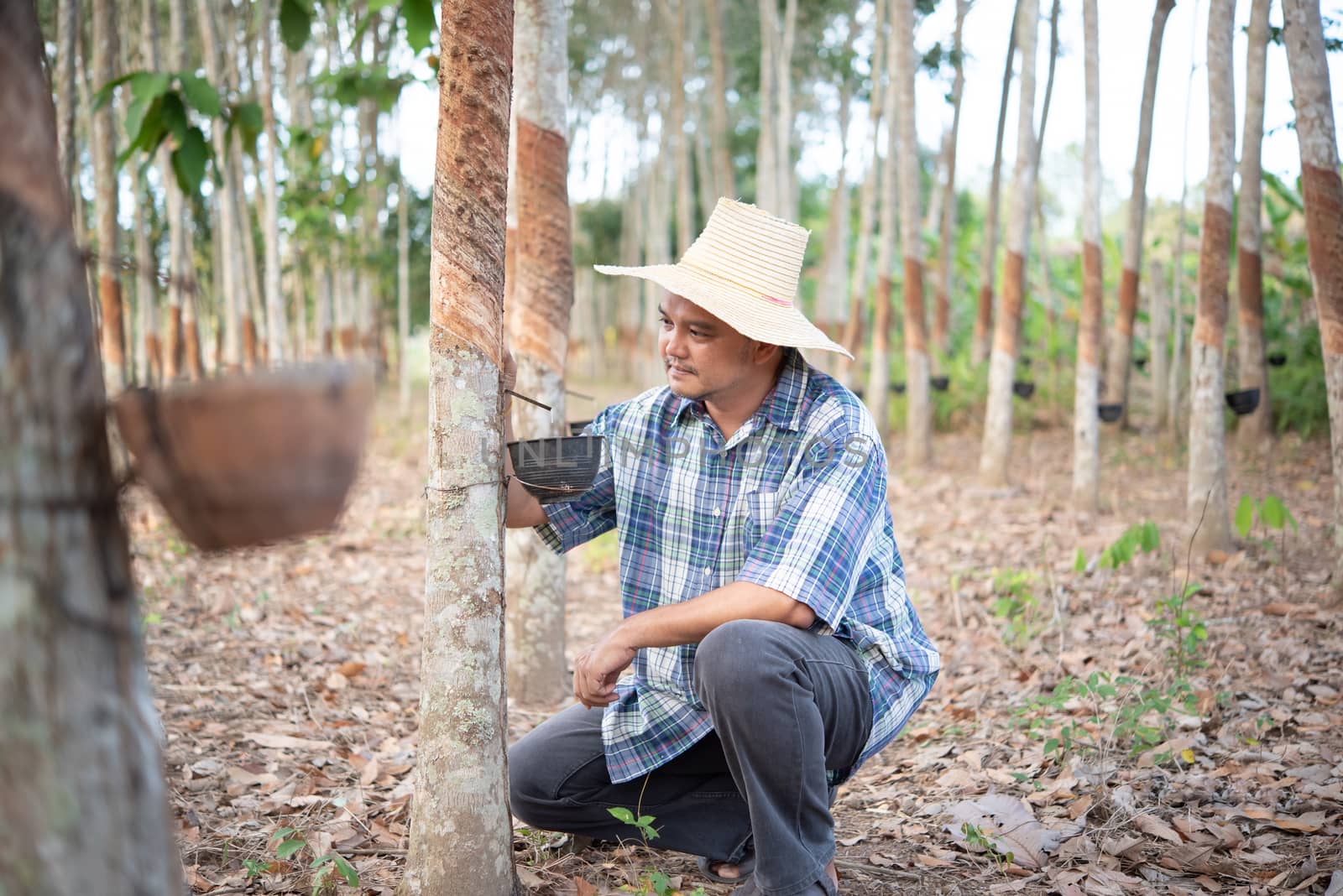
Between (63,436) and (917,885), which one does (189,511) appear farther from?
(917,885)

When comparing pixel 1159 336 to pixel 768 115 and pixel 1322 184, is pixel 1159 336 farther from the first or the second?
pixel 1322 184

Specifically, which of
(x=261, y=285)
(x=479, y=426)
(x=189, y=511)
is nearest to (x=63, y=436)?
(x=189, y=511)

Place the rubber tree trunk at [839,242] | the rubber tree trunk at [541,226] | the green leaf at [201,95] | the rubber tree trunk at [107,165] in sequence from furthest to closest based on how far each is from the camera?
the rubber tree trunk at [839,242] < the rubber tree trunk at [107,165] < the rubber tree trunk at [541,226] < the green leaf at [201,95]

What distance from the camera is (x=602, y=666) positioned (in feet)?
7.80

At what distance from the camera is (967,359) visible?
44.3ft

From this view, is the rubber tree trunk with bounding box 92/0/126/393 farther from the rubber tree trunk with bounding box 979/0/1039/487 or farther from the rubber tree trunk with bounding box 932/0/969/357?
the rubber tree trunk with bounding box 932/0/969/357

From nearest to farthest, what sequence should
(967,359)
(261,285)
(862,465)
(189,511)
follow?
(189,511) < (862,465) < (967,359) < (261,285)

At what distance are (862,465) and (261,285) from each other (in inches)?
667

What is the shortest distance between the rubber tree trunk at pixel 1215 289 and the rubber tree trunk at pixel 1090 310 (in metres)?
1.55

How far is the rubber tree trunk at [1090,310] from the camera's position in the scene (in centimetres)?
734

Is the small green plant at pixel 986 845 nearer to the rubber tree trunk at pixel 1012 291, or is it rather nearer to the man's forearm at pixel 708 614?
the man's forearm at pixel 708 614

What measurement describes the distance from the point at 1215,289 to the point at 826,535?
13.8ft

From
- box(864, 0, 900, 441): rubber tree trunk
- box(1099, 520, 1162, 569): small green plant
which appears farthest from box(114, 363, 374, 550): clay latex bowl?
box(864, 0, 900, 441): rubber tree trunk

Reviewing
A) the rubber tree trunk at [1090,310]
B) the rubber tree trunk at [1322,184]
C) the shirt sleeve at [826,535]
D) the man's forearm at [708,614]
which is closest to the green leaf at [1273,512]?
the rubber tree trunk at [1322,184]
